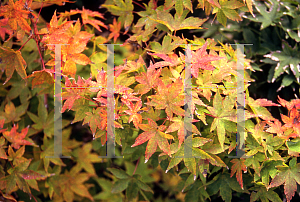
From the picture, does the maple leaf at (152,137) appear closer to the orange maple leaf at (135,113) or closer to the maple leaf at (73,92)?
the orange maple leaf at (135,113)

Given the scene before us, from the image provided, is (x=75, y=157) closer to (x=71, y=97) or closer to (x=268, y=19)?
(x=71, y=97)

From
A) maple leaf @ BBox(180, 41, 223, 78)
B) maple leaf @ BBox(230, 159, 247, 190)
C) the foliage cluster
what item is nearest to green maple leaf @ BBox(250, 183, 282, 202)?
the foliage cluster

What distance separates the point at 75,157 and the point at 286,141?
Answer: 3.83 feet

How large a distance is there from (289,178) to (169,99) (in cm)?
57

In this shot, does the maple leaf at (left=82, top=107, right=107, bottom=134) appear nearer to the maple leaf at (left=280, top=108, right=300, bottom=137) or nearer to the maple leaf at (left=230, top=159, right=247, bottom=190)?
the maple leaf at (left=230, top=159, right=247, bottom=190)

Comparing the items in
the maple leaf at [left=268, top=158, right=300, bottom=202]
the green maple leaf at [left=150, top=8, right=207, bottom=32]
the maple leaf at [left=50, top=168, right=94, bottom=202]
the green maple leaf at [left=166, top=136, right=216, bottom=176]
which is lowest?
the maple leaf at [left=50, top=168, right=94, bottom=202]

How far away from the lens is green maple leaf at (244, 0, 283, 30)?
134cm

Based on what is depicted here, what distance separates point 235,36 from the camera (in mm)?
1502

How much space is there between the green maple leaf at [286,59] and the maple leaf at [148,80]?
72 cm

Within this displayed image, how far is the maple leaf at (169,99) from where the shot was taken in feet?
2.81

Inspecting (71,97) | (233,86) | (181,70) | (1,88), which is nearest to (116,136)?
(71,97)

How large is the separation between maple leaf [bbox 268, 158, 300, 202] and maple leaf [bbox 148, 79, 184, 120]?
1.53 feet

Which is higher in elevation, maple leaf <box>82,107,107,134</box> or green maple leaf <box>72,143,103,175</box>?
maple leaf <box>82,107,107,134</box>

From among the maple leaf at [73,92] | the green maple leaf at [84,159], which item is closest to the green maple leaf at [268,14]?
the maple leaf at [73,92]
